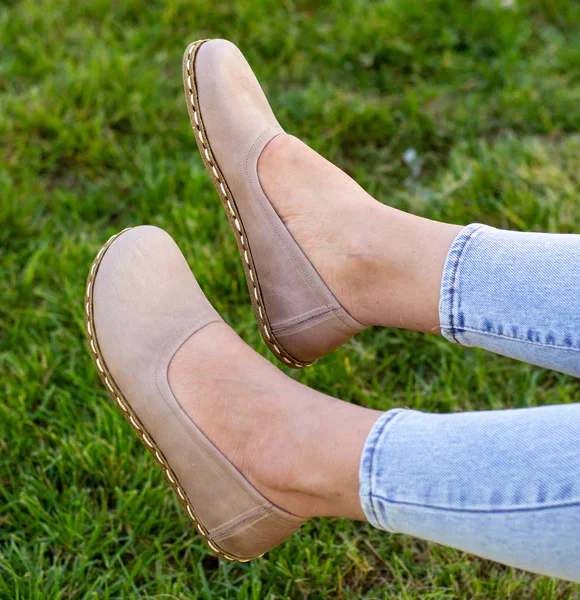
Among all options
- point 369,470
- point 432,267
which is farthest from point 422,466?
point 432,267

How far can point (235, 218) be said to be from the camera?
5.52 ft

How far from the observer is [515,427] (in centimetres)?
101

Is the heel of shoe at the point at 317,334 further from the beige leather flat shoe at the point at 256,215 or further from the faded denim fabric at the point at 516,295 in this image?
the faded denim fabric at the point at 516,295

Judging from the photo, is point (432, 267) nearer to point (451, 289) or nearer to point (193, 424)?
point (451, 289)

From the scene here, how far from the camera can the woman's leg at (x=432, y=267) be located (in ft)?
3.90

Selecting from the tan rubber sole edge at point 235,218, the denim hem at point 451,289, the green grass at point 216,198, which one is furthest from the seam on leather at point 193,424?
the denim hem at point 451,289

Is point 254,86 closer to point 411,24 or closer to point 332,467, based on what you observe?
point 332,467

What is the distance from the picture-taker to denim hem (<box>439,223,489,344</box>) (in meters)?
1.27

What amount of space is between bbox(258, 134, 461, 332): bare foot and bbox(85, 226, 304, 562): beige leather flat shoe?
0.89 feet

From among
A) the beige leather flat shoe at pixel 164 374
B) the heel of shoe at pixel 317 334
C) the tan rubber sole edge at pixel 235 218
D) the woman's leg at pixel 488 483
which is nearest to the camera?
the woman's leg at pixel 488 483

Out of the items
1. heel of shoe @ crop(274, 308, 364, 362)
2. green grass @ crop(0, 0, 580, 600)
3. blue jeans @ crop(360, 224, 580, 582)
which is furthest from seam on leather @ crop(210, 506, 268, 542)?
heel of shoe @ crop(274, 308, 364, 362)

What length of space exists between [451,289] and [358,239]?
25cm

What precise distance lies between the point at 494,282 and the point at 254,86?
0.87m

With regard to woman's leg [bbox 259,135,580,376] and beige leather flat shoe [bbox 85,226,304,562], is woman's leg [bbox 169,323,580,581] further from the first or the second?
woman's leg [bbox 259,135,580,376]
